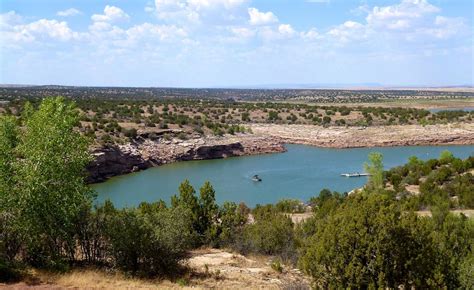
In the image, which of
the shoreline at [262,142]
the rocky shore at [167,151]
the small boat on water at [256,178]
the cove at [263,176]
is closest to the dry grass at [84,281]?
the cove at [263,176]

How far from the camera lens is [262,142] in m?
60.6

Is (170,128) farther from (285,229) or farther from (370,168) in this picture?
(285,229)

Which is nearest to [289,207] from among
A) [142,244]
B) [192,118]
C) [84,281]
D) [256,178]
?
[142,244]

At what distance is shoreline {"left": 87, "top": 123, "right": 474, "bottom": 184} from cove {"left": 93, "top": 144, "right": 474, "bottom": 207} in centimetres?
139

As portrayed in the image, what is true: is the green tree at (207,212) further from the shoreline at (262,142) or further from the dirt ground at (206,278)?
the shoreline at (262,142)

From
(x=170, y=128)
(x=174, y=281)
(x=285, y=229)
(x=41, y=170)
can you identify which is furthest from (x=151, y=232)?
(x=170, y=128)

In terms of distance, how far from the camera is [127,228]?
15.1 m

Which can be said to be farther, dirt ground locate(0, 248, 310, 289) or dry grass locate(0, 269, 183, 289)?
dirt ground locate(0, 248, 310, 289)

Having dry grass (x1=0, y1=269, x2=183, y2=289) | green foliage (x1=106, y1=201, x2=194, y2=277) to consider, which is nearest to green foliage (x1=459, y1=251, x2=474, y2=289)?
dry grass (x1=0, y1=269, x2=183, y2=289)

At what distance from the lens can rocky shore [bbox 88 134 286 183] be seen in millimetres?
44219

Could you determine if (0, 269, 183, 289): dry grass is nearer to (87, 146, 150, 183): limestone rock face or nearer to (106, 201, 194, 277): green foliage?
(106, 201, 194, 277): green foliage

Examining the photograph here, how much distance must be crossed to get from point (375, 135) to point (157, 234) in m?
53.4

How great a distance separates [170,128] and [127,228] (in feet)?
144

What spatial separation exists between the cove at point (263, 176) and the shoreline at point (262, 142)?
54.5 inches
